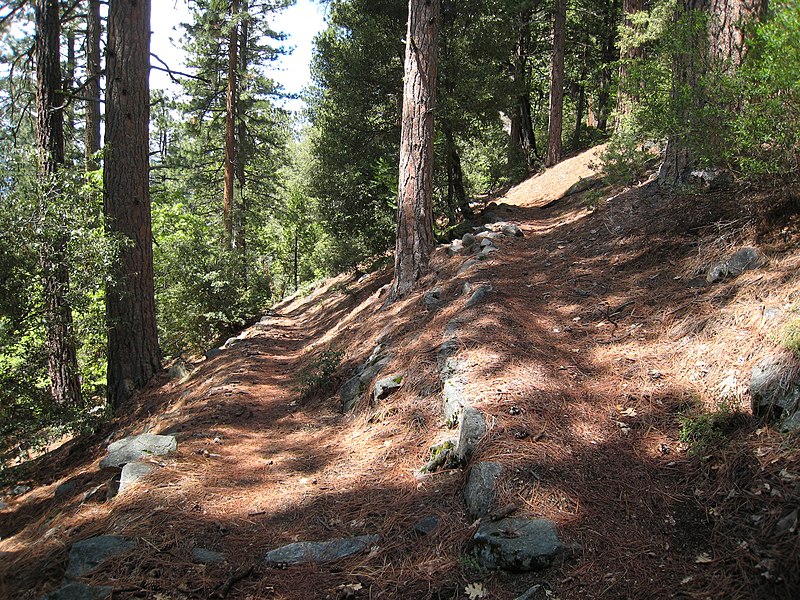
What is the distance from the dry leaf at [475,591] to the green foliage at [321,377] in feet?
11.6

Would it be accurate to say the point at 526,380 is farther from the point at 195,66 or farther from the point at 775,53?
the point at 195,66

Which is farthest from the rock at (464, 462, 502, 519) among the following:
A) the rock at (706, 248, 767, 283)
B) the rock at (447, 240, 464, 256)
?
the rock at (447, 240, 464, 256)

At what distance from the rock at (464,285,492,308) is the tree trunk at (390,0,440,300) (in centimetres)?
166

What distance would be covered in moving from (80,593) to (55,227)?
4789 mm

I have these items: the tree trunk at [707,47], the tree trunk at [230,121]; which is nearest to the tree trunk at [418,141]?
the tree trunk at [707,47]

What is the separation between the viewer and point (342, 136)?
35.1 feet

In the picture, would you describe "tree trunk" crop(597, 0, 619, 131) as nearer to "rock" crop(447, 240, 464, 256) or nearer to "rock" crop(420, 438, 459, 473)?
"rock" crop(447, 240, 464, 256)

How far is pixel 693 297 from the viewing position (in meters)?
4.00

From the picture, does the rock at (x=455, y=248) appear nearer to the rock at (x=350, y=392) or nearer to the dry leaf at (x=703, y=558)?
the rock at (x=350, y=392)

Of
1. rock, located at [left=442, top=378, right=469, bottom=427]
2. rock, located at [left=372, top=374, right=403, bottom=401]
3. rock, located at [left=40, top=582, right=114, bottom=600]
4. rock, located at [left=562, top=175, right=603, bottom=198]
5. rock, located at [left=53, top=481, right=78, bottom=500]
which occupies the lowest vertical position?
rock, located at [left=53, top=481, right=78, bottom=500]

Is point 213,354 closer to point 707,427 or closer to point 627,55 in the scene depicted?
point 707,427

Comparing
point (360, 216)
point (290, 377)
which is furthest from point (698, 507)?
point (360, 216)

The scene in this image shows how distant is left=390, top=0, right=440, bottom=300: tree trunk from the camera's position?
686 cm

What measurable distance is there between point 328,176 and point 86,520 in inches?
349
